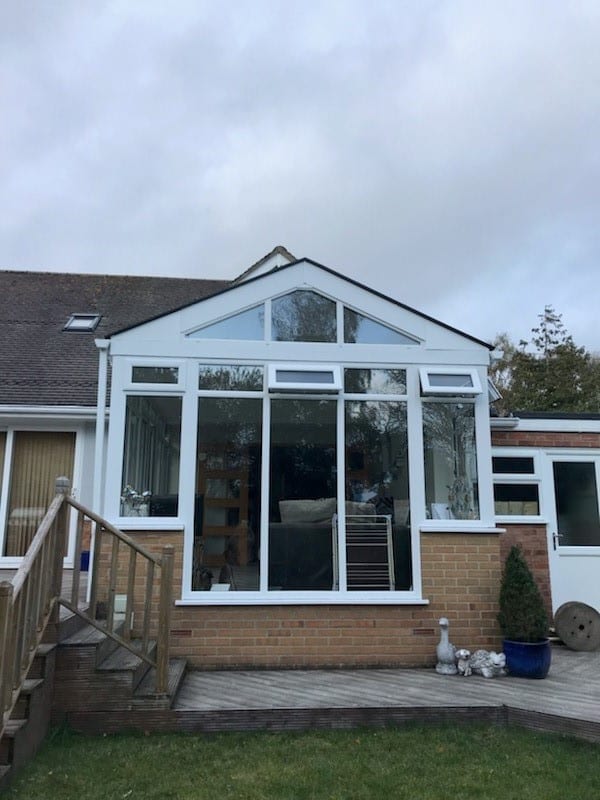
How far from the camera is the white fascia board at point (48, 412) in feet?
24.4

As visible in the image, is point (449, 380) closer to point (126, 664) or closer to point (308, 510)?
point (308, 510)

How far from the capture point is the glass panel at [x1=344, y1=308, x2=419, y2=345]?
6160 mm

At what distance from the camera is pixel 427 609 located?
5.68 meters

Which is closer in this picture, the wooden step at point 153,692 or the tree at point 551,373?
the wooden step at point 153,692

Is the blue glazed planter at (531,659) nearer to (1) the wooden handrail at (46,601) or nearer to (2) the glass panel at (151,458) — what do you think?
(1) the wooden handrail at (46,601)

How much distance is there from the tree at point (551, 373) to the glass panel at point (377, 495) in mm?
15603

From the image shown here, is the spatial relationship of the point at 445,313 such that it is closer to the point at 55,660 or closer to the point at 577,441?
the point at 577,441

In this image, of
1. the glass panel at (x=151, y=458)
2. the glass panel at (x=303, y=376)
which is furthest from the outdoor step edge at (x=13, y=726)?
the glass panel at (x=303, y=376)

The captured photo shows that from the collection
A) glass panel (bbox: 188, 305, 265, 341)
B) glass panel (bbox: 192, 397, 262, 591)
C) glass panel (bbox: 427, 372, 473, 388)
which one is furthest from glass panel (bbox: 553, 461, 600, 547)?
glass panel (bbox: 188, 305, 265, 341)

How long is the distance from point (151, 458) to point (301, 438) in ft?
5.04

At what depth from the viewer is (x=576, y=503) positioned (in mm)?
7504

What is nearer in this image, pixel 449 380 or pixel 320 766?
pixel 320 766

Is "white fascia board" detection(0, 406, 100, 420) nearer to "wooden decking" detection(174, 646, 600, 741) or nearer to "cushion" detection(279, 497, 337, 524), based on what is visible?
"cushion" detection(279, 497, 337, 524)

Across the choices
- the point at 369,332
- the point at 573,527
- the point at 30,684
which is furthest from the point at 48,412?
the point at 573,527
